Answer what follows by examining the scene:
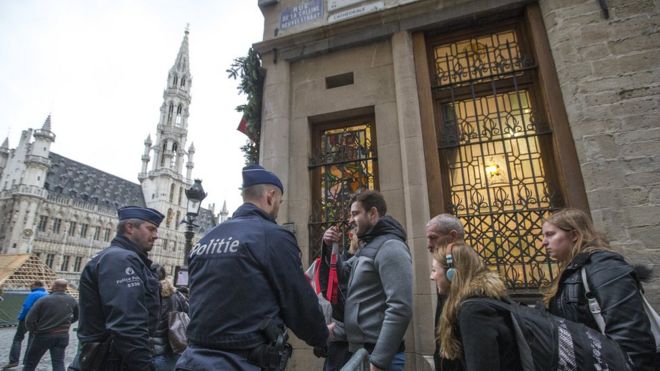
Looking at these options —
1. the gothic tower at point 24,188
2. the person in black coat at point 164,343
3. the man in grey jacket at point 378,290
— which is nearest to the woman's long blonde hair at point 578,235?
the man in grey jacket at point 378,290

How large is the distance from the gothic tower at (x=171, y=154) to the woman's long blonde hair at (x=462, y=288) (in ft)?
246

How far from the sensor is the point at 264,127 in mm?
6023

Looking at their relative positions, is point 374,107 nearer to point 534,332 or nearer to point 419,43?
point 419,43

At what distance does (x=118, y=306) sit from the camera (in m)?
2.72

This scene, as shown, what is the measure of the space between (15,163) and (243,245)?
74.2 m

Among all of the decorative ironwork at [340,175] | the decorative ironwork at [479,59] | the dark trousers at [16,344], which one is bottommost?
the dark trousers at [16,344]

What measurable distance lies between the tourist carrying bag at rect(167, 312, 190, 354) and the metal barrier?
275cm

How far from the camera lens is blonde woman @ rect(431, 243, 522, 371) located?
1592 mm

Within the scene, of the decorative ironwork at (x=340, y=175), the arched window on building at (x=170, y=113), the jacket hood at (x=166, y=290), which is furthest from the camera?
the arched window on building at (x=170, y=113)

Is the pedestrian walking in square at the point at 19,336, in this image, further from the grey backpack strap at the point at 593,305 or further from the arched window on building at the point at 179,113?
the arched window on building at the point at 179,113

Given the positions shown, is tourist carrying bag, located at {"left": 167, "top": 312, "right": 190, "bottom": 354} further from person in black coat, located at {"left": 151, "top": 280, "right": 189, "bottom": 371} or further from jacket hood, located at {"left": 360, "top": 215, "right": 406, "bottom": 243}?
jacket hood, located at {"left": 360, "top": 215, "right": 406, "bottom": 243}

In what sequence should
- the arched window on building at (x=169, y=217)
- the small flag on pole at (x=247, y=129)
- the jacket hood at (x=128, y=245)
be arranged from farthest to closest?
1. the arched window on building at (x=169, y=217)
2. the small flag on pole at (x=247, y=129)
3. the jacket hood at (x=128, y=245)

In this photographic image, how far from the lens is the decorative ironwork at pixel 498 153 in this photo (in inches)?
171

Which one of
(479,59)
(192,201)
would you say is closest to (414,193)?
(479,59)
